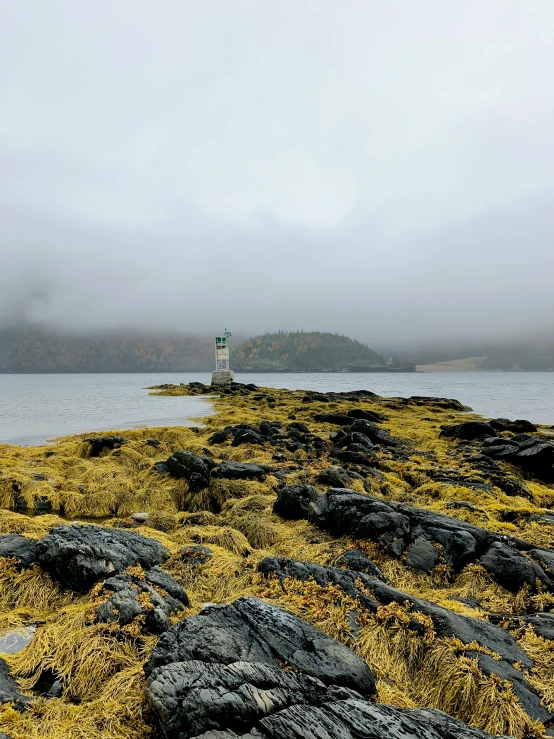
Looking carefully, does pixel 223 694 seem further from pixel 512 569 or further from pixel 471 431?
pixel 471 431

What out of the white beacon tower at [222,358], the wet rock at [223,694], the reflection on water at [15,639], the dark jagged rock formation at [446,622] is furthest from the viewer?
the white beacon tower at [222,358]

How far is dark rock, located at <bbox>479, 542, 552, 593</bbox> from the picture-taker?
6461 millimetres

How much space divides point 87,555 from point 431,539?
6364mm

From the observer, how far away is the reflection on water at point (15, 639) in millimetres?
4371

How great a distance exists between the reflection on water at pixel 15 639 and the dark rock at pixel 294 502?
587 centimetres

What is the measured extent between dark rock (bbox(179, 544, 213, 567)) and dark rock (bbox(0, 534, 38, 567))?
2.40 m

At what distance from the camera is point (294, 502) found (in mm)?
9555

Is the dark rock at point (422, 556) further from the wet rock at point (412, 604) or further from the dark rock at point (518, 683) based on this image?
the dark rock at point (518, 683)

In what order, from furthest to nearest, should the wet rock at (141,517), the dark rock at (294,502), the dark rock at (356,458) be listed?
the dark rock at (356,458) < the wet rock at (141,517) < the dark rock at (294,502)

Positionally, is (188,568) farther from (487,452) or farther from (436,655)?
(487,452)

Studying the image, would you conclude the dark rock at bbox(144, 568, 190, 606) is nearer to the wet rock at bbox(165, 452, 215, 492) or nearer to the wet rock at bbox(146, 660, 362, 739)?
the wet rock at bbox(146, 660, 362, 739)

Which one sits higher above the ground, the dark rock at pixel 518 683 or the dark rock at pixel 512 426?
the dark rock at pixel 518 683

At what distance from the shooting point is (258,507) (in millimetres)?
10359

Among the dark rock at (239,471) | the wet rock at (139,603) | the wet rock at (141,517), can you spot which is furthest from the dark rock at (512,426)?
the wet rock at (139,603)
